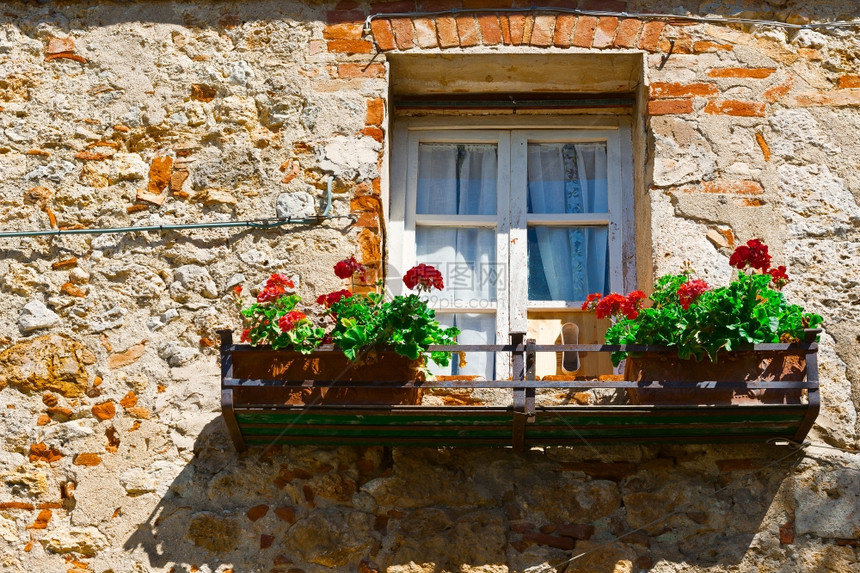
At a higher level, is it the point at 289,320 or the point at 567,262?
the point at 567,262

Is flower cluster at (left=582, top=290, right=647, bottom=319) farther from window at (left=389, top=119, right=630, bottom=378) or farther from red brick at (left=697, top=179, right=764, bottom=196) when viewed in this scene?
red brick at (left=697, top=179, right=764, bottom=196)

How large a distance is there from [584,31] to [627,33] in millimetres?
181

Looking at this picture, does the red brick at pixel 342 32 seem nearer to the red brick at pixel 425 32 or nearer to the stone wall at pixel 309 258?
the stone wall at pixel 309 258

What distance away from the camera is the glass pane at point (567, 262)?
15.6 feet

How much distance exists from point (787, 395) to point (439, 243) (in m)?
1.68

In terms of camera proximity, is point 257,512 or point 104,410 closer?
point 257,512

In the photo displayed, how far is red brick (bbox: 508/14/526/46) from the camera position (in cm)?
→ 486

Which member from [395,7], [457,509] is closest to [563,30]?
[395,7]

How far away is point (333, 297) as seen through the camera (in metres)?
4.02

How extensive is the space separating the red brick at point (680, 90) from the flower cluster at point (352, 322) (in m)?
1.40

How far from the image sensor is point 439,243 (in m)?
4.90

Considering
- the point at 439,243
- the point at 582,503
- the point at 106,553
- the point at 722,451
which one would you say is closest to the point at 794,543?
the point at 722,451

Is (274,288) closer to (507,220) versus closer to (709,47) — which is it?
(507,220)

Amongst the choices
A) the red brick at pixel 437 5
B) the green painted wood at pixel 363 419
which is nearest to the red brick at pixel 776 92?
the red brick at pixel 437 5
